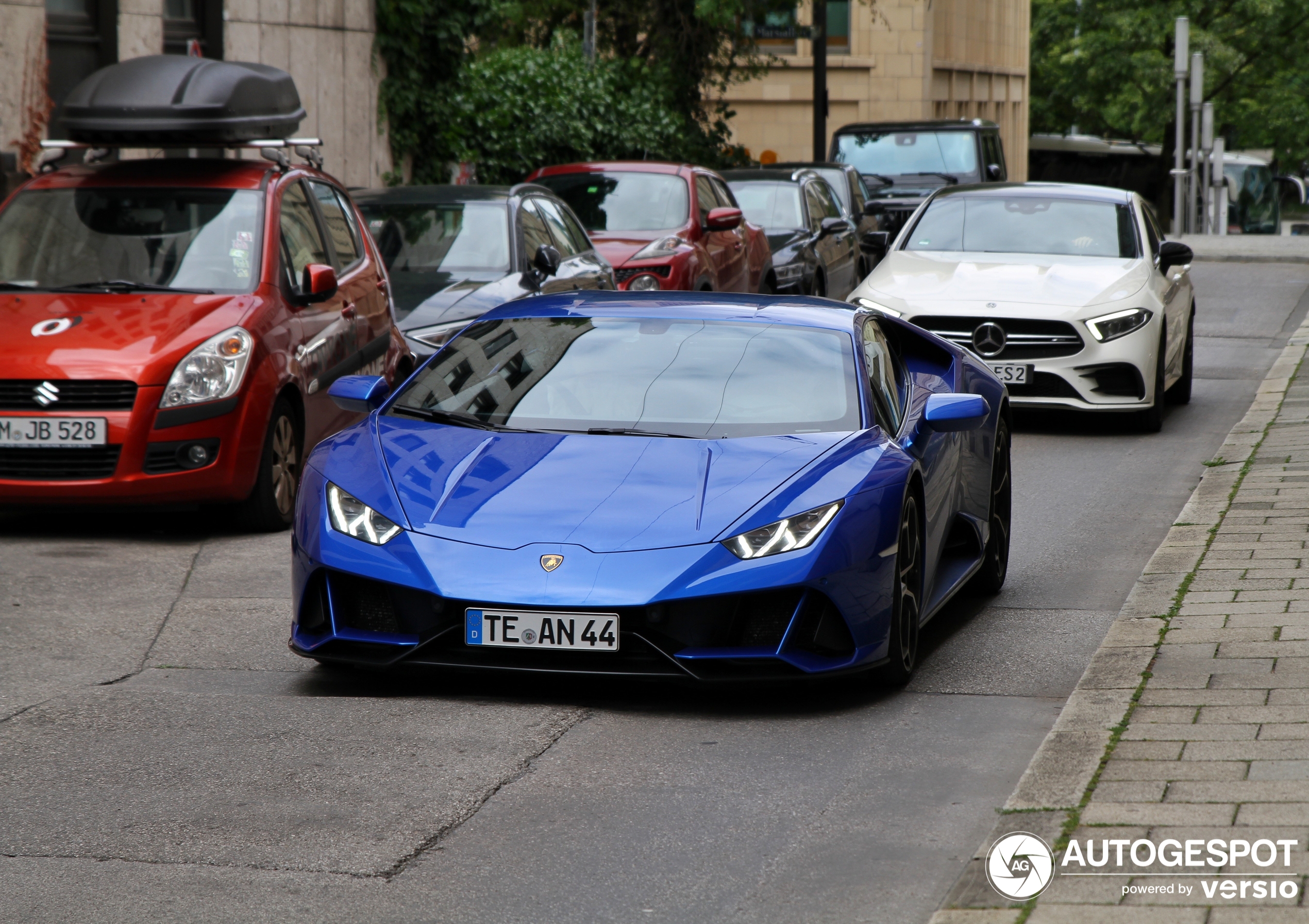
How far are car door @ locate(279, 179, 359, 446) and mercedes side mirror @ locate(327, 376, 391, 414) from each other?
8.13 ft

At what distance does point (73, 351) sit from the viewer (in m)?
8.68

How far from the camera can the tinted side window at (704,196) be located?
16.7 meters

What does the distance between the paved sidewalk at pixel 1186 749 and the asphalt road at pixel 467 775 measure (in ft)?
0.62

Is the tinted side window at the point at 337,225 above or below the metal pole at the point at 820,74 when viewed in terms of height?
below

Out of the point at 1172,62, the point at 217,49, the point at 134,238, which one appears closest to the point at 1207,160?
the point at 1172,62

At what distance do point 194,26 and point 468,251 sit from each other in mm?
6127

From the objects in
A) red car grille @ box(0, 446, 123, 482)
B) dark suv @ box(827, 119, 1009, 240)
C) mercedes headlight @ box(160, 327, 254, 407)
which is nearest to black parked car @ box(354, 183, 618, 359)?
mercedes headlight @ box(160, 327, 254, 407)

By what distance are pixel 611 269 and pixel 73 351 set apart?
240 inches

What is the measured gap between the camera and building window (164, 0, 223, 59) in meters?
17.2

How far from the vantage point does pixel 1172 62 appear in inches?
1950

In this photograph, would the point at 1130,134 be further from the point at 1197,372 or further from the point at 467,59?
the point at 1197,372

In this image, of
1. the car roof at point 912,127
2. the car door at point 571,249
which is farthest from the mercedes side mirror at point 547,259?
the car roof at point 912,127

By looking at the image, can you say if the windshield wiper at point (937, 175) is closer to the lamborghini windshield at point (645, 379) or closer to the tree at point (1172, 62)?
the lamborghini windshield at point (645, 379)

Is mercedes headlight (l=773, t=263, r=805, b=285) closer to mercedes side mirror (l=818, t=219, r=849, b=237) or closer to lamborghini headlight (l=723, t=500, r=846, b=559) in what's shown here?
mercedes side mirror (l=818, t=219, r=849, b=237)
